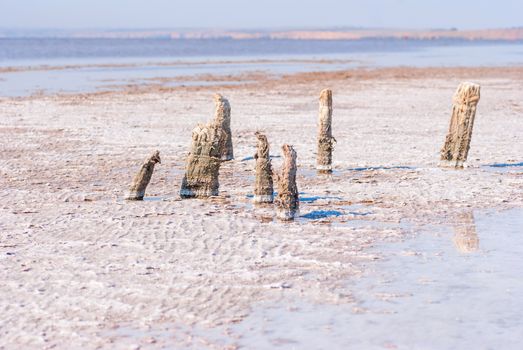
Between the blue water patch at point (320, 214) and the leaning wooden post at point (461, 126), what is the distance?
4051 millimetres

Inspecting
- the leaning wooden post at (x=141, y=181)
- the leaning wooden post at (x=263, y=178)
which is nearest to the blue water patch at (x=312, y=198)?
the leaning wooden post at (x=263, y=178)

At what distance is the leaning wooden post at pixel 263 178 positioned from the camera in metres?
12.3

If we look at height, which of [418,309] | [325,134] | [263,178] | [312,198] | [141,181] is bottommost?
[312,198]

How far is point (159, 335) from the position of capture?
7555 mm

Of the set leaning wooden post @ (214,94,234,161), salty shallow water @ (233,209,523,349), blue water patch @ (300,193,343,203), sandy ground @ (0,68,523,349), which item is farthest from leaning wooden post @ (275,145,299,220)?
leaning wooden post @ (214,94,234,161)

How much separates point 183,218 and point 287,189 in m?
1.38

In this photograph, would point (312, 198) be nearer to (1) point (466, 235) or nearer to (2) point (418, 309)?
(1) point (466, 235)

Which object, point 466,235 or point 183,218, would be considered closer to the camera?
point 466,235

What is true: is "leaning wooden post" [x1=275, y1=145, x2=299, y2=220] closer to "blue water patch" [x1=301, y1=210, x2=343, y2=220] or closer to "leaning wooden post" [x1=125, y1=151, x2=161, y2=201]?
"blue water patch" [x1=301, y1=210, x2=343, y2=220]

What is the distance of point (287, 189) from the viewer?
11406 mm

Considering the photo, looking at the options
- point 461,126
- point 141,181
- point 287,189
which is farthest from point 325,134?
point 287,189

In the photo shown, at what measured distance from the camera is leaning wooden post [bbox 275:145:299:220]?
1141 centimetres

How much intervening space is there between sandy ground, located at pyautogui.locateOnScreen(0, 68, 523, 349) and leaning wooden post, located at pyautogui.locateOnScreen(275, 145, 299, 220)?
0.76 feet

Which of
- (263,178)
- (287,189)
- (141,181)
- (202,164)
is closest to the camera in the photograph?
(287,189)
